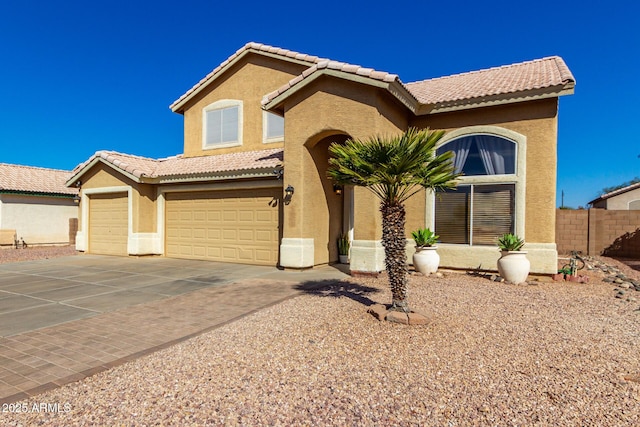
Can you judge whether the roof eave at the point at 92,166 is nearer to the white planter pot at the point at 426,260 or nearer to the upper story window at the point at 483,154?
the white planter pot at the point at 426,260

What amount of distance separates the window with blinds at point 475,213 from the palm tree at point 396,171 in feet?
16.5

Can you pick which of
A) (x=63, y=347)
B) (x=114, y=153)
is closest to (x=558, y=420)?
(x=63, y=347)

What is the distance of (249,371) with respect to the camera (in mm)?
4117

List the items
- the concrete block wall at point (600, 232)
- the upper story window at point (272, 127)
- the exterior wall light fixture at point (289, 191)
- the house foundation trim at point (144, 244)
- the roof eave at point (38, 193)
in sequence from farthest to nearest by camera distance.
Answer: the roof eave at point (38, 193) → the concrete block wall at point (600, 232) → the house foundation trim at point (144, 244) → the upper story window at point (272, 127) → the exterior wall light fixture at point (289, 191)

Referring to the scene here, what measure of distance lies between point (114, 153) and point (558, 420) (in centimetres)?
1781

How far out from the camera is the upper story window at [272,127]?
14.8 metres

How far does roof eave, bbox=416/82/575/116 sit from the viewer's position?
368 inches

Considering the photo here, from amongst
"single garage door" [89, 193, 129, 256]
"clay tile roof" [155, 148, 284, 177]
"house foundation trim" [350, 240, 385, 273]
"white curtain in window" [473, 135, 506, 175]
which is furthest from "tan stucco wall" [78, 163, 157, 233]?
"white curtain in window" [473, 135, 506, 175]

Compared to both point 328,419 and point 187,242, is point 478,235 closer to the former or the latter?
point 328,419

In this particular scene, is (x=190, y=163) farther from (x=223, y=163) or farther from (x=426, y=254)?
(x=426, y=254)

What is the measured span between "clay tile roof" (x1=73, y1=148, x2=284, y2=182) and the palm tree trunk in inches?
269

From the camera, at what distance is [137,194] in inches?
597

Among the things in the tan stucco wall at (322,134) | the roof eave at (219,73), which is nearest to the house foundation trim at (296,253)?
the tan stucco wall at (322,134)

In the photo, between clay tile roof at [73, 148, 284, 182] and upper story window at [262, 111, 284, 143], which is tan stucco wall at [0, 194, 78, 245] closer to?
clay tile roof at [73, 148, 284, 182]
